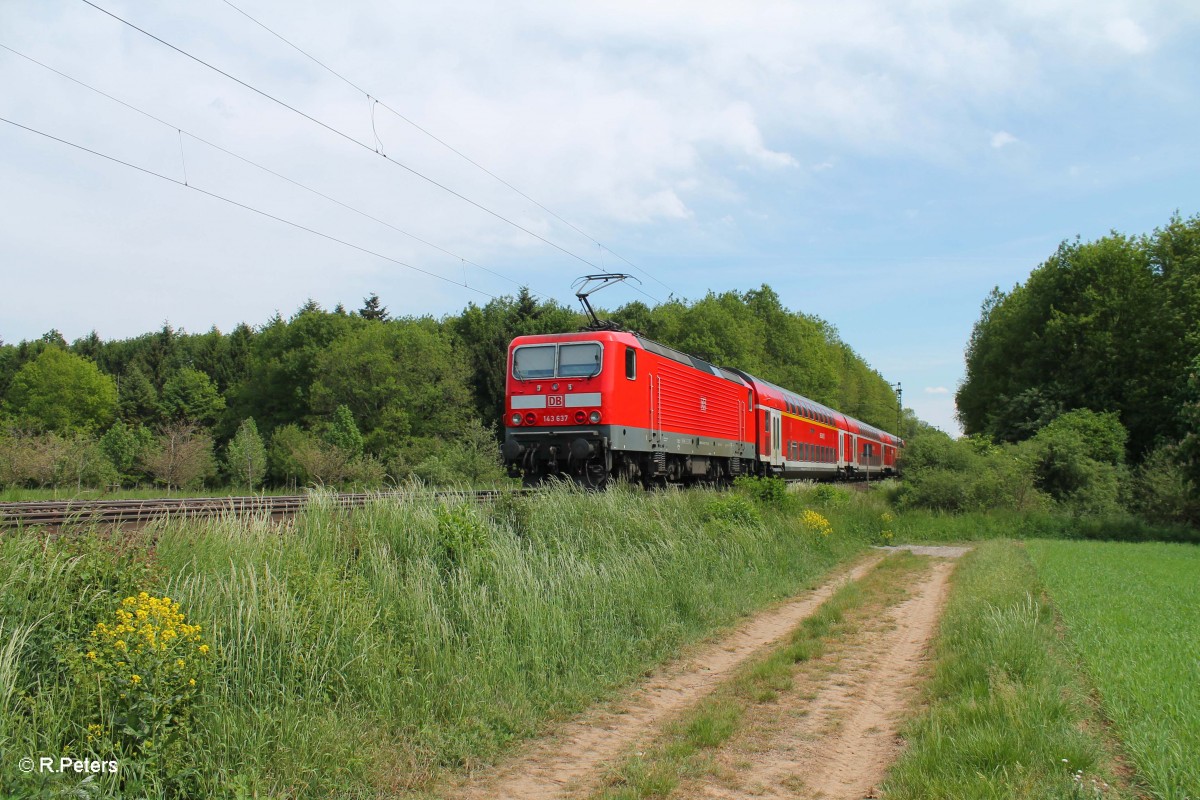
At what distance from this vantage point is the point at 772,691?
7.62m

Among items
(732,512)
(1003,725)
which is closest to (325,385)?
(732,512)

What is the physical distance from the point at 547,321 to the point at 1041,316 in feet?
105

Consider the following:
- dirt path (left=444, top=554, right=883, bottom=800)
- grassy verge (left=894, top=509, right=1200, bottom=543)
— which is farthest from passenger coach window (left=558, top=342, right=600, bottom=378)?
grassy verge (left=894, top=509, right=1200, bottom=543)

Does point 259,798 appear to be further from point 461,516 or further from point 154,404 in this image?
point 154,404

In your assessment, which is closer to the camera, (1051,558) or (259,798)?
(259,798)

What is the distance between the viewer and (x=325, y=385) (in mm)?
59281

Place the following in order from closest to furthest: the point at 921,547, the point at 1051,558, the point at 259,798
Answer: the point at 259,798 < the point at 1051,558 < the point at 921,547

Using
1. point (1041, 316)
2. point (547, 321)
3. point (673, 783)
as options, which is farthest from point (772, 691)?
point (547, 321)

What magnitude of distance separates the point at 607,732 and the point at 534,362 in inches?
482

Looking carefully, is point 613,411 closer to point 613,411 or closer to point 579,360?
point 613,411

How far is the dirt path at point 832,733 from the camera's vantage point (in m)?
5.47

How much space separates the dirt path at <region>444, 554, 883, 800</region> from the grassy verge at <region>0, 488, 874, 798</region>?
0.26 m

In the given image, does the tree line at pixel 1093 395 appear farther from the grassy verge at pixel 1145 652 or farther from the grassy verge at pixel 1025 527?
the grassy verge at pixel 1145 652

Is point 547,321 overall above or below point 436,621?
above
